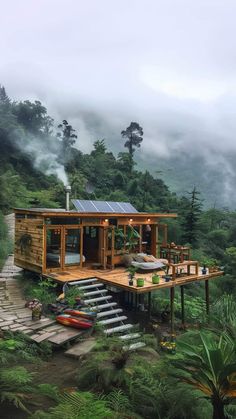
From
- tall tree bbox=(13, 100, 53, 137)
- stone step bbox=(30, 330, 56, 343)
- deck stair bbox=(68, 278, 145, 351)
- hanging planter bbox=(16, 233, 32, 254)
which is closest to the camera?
stone step bbox=(30, 330, 56, 343)

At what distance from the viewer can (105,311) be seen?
31.6ft

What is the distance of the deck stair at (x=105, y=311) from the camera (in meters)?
8.31

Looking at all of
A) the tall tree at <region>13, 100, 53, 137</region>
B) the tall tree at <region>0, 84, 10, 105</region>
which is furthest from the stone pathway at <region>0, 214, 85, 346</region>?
the tall tree at <region>0, 84, 10, 105</region>

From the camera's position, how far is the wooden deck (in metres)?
9.95

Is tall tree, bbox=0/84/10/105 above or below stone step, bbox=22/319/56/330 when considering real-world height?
above

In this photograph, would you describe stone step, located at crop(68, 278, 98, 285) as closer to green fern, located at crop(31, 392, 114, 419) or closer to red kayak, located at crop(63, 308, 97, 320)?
red kayak, located at crop(63, 308, 97, 320)

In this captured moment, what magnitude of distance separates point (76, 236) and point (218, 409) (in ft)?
30.4

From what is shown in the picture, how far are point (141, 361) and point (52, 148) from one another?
143 feet

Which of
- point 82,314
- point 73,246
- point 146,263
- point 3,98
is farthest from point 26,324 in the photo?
point 3,98

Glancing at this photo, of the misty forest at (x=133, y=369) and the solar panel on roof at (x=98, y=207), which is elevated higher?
the solar panel on roof at (x=98, y=207)

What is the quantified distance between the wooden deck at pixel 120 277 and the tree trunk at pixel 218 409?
562 cm

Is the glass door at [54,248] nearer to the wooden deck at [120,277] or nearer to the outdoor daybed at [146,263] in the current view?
the wooden deck at [120,277]

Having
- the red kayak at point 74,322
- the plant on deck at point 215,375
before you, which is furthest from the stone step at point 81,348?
the plant on deck at point 215,375

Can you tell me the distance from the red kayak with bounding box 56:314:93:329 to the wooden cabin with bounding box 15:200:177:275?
3.13m
